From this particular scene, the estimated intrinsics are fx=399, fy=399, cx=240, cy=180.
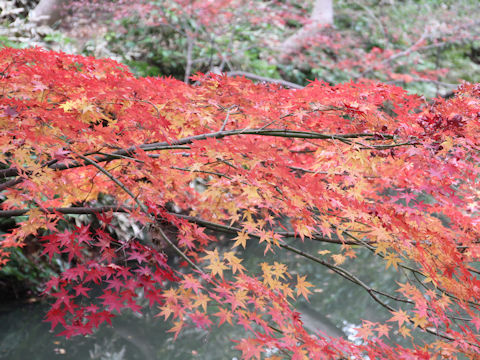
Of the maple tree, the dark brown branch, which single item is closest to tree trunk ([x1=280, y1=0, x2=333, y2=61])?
the maple tree

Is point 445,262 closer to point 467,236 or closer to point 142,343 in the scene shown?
point 467,236

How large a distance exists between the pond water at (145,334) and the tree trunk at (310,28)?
6663mm

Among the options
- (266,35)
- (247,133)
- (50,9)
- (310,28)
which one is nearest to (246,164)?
(247,133)

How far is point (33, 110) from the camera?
6.62ft

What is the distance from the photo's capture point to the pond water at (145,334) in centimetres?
382

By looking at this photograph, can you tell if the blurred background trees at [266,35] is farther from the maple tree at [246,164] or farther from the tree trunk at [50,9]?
the maple tree at [246,164]

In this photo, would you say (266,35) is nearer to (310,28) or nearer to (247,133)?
(310,28)

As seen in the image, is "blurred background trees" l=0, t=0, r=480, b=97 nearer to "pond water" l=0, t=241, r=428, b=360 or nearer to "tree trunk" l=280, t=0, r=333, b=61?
"tree trunk" l=280, t=0, r=333, b=61

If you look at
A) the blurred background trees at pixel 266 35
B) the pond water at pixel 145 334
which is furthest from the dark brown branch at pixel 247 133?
the blurred background trees at pixel 266 35

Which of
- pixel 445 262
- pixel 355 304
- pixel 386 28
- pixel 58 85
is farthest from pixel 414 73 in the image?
pixel 58 85

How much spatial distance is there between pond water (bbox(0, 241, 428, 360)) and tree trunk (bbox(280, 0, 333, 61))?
21.9 feet

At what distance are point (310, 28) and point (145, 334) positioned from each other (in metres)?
8.66

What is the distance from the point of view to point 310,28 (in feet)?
33.5

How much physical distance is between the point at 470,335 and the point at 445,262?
0.41 metres
